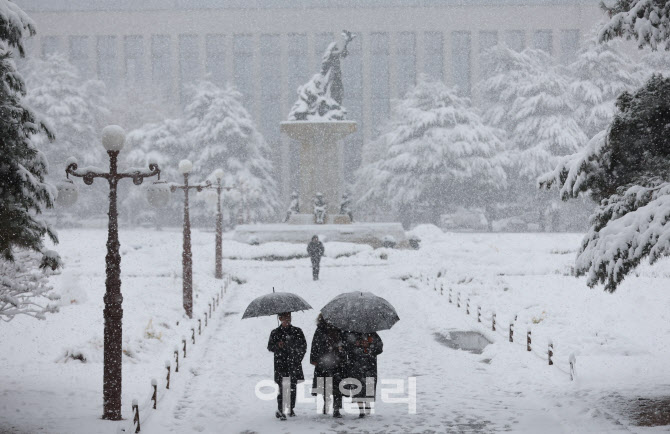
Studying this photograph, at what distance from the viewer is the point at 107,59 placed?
66812 millimetres

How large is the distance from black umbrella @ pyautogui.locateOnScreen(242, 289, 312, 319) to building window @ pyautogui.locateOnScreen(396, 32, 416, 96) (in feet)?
193

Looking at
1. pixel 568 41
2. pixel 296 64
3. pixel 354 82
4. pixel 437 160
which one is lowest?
pixel 437 160

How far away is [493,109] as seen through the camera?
54.2 m

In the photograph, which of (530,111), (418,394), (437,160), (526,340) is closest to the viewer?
(418,394)

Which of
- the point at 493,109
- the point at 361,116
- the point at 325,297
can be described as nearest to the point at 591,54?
the point at 493,109

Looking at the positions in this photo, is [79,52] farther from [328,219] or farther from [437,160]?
[328,219]

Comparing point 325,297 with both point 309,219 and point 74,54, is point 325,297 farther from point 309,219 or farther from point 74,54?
point 74,54

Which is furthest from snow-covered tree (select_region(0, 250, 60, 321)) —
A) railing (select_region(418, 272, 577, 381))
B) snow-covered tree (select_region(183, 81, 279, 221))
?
snow-covered tree (select_region(183, 81, 279, 221))

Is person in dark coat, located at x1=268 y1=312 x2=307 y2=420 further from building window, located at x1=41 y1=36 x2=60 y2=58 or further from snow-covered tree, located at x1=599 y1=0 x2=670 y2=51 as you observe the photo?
building window, located at x1=41 y1=36 x2=60 y2=58

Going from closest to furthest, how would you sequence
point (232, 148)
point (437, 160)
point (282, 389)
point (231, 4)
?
point (282, 389)
point (437, 160)
point (232, 148)
point (231, 4)

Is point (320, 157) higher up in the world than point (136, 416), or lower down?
higher up

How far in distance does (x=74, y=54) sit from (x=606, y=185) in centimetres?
6412

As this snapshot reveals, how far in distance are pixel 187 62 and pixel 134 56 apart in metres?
4.77

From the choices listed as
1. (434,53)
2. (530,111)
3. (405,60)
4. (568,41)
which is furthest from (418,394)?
(568,41)
